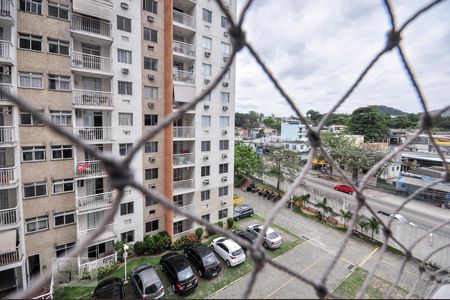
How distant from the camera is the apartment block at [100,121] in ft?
27.7

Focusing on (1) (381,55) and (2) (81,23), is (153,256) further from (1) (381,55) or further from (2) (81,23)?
(1) (381,55)

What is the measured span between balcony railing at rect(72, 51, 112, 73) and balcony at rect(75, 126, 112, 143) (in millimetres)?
2518

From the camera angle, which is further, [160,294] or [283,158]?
[283,158]

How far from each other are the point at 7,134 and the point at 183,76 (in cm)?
774

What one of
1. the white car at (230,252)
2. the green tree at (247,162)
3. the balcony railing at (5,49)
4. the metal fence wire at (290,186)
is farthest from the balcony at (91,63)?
the green tree at (247,162)

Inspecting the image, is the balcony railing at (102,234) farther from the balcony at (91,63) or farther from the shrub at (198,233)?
the balcony at (91,63)

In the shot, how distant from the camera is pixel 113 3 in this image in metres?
10.2

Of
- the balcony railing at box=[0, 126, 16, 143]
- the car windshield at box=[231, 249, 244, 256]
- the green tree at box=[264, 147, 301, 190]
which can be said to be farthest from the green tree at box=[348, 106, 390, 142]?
the balcony railing at box=[0, 126, 16, 143]

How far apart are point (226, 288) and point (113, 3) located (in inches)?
505

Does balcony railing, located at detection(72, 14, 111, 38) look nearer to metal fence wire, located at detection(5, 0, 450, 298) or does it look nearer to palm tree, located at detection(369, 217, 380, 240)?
metal fence wire, located at detection(5, 0, 450, 298)

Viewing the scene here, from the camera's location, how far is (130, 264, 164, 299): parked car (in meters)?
7.98

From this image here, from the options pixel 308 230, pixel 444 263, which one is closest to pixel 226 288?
pixel 308 230

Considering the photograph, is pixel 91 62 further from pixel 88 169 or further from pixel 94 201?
pixel 94 201

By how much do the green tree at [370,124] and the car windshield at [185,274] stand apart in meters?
31.6
